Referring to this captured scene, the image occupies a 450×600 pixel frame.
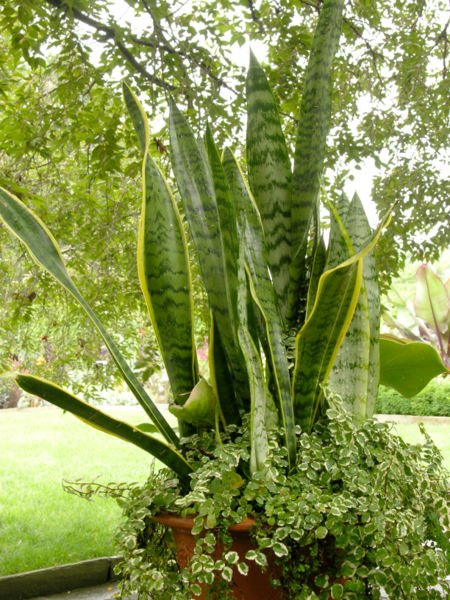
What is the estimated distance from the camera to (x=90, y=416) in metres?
0.93

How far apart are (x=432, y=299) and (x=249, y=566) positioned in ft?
16.7

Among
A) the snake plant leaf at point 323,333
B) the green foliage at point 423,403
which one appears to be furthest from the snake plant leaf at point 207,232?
the green foliage at point 423,403

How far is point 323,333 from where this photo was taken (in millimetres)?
1009

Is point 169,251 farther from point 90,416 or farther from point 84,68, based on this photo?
point 84,68

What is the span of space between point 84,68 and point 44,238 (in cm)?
177

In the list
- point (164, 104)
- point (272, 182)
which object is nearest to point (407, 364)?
point (272, 182)

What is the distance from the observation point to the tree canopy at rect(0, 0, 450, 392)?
2492mm

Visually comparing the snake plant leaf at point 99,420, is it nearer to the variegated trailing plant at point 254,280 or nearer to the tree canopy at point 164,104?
the variegated trailing plant at point 254,280

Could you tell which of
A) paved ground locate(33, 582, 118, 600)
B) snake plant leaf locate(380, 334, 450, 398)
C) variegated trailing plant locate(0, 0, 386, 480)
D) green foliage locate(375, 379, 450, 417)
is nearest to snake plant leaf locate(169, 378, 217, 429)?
variegated trailing plant locate(0, 0, 386, 480)

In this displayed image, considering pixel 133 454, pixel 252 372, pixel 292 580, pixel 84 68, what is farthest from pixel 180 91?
pixel 133 454

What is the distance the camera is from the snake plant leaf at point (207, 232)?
3.69 feet

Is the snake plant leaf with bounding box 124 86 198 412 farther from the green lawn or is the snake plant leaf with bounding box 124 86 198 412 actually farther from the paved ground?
the paved ground

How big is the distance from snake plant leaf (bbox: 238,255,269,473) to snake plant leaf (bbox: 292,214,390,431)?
89 mm

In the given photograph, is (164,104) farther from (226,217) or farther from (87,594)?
(87,594)
